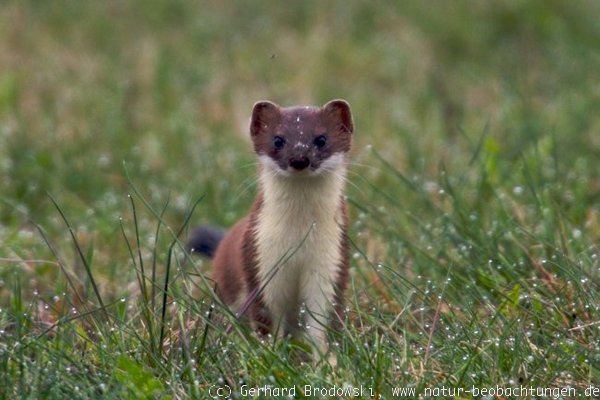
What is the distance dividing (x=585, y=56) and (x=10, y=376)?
23.8 feet

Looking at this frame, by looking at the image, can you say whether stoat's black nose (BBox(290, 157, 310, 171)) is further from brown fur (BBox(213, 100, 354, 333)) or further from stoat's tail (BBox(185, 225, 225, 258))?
stoat's tail (BBox(185, 225, 225, 258))

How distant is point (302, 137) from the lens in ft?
17.4

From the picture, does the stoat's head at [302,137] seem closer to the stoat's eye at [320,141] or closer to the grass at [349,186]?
the stoat's eye at [320,141]

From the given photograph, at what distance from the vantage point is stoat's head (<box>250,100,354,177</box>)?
5227mm

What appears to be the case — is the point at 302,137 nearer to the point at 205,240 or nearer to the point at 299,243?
the point at 299,243

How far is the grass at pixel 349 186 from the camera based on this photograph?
4414 millimetres

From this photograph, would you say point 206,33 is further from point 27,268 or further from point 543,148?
point 27,268

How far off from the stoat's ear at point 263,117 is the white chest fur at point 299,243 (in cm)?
24

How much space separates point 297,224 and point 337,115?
1.72ft

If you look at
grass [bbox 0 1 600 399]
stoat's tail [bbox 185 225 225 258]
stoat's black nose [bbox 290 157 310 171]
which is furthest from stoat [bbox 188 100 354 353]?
stoat's tail [bbox 185 225 225 258]

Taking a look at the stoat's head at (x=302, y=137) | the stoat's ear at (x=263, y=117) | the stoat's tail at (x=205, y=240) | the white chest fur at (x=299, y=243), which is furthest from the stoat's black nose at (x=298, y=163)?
the stoat's tail at (x=205, y=240)

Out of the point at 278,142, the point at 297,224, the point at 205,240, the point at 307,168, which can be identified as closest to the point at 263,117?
the point at 278,142

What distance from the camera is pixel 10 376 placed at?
421cm

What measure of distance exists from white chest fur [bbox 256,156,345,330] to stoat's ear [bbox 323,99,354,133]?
0.23m
